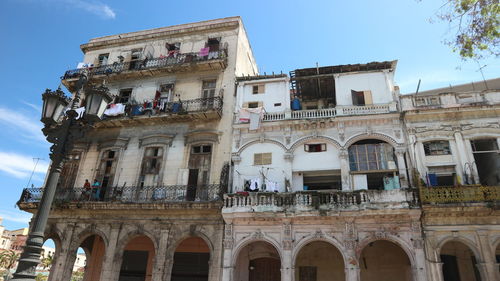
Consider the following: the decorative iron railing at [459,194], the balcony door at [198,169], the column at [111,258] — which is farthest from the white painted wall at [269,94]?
the column at [111,258]

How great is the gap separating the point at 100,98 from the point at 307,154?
12099 millimetres

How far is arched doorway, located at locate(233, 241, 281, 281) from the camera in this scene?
54.4 ft

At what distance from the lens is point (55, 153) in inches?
250

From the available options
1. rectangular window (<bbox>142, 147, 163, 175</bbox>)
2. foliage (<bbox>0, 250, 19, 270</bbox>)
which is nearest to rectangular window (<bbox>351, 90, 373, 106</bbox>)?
rectangular window (<bbox>142, 147, 163, 175</bbox>)

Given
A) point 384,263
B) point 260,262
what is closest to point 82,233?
point 260,262

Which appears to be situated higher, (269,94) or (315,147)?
(269,94)

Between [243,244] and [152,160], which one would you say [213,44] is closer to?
[152,160]

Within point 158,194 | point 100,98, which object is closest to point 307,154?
point 158,194

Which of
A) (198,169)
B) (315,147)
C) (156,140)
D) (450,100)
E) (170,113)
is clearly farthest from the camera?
(156,140)

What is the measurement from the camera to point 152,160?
62.1ft

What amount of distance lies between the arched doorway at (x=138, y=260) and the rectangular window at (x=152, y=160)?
3.89m

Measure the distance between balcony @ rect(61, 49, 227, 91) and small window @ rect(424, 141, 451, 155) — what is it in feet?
39.8

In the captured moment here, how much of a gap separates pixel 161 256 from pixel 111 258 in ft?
8.94

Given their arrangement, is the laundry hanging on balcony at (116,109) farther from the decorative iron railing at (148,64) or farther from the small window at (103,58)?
the small window at (103,58)
